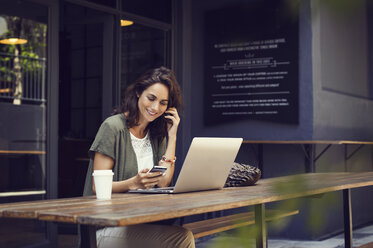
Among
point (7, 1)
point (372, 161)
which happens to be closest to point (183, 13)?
point (7, 1)

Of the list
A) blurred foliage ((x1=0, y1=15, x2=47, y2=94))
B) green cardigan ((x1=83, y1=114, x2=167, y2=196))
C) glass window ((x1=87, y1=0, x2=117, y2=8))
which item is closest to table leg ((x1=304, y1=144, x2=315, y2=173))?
glass window ((x1=87, y1=0, x2=117, y2=8))

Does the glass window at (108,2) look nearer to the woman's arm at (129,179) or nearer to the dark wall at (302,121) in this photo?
the dark wall at (302,121)

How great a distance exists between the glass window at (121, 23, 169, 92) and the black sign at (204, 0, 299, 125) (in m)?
0.47

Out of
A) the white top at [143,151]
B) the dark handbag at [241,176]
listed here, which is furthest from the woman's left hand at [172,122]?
the dark handbag at [241,176]

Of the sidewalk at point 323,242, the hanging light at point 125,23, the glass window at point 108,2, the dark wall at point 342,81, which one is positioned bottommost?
the sidewalk at point 323,242

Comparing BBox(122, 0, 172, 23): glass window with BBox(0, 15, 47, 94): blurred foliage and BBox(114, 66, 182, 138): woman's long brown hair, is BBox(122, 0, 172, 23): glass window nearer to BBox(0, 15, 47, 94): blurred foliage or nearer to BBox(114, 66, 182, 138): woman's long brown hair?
BBox(0, 15, 47, 94): blurred foliage

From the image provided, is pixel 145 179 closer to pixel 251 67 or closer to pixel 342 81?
pixel 251 67

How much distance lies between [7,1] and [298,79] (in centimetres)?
258

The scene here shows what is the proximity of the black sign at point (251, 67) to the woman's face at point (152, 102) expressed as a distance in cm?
248

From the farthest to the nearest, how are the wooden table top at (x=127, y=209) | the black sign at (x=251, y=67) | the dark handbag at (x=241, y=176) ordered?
1. the black sign at (x=251, y=67)
2. the dark handbag at (x=241, y=176)
3. the wooden table top at (x=127, y=209)

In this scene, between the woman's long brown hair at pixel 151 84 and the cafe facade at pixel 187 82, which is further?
the cafe facade at pixel 187 82

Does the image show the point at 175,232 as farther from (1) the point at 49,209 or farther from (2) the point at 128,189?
(1) the point at 49,209

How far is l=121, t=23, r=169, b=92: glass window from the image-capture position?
5.19 m

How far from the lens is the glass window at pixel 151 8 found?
201 inches
